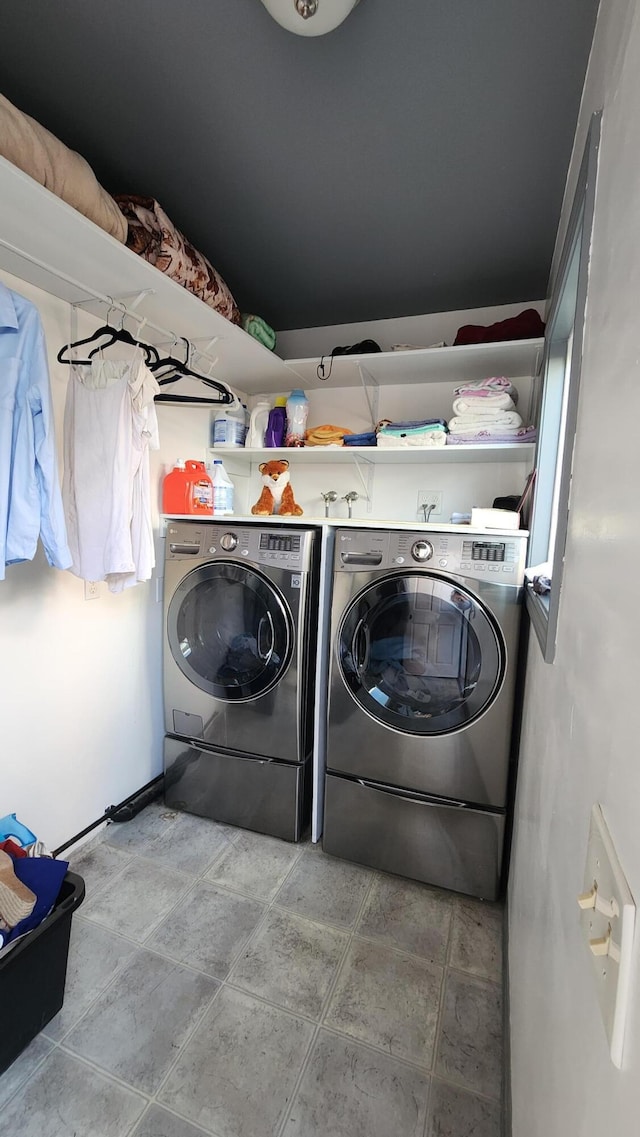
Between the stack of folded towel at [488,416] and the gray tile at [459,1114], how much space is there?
2.03 metres

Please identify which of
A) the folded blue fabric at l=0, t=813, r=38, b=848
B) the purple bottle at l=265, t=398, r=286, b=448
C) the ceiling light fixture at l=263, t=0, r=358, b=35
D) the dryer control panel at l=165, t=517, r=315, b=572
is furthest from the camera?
the purple bottle at l=265, t=398, r=286, b=448

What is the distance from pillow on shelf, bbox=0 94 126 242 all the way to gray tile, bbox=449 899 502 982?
8.32ft

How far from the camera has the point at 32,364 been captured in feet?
4.18

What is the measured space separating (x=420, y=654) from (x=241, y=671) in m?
0.78

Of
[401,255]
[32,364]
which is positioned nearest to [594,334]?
[32,364]

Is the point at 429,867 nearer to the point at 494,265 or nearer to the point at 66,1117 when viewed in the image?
the point at 66,1117

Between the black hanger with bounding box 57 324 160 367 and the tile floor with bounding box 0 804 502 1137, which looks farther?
the black hanger with bounding box 57 324 160 367

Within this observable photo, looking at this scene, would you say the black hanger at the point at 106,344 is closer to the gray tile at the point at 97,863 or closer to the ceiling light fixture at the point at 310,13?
the ceiling light fixture at the point at 310,13

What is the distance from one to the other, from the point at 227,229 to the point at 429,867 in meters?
2.59

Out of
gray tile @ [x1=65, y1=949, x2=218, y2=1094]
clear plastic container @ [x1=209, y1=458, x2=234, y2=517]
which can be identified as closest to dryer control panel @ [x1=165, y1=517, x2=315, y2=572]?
clear plastic container @ [x1=209, y1=458, x2=234, y2=517]

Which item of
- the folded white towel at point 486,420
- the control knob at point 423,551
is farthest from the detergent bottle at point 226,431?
the control knob at point 423,551

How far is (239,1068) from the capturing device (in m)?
1.20

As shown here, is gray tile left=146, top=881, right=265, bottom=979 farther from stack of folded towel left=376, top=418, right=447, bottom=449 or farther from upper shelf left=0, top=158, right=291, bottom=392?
upper shelf left=0, top=158, right=291, bottom=392

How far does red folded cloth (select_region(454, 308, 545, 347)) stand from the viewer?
1896 mm
